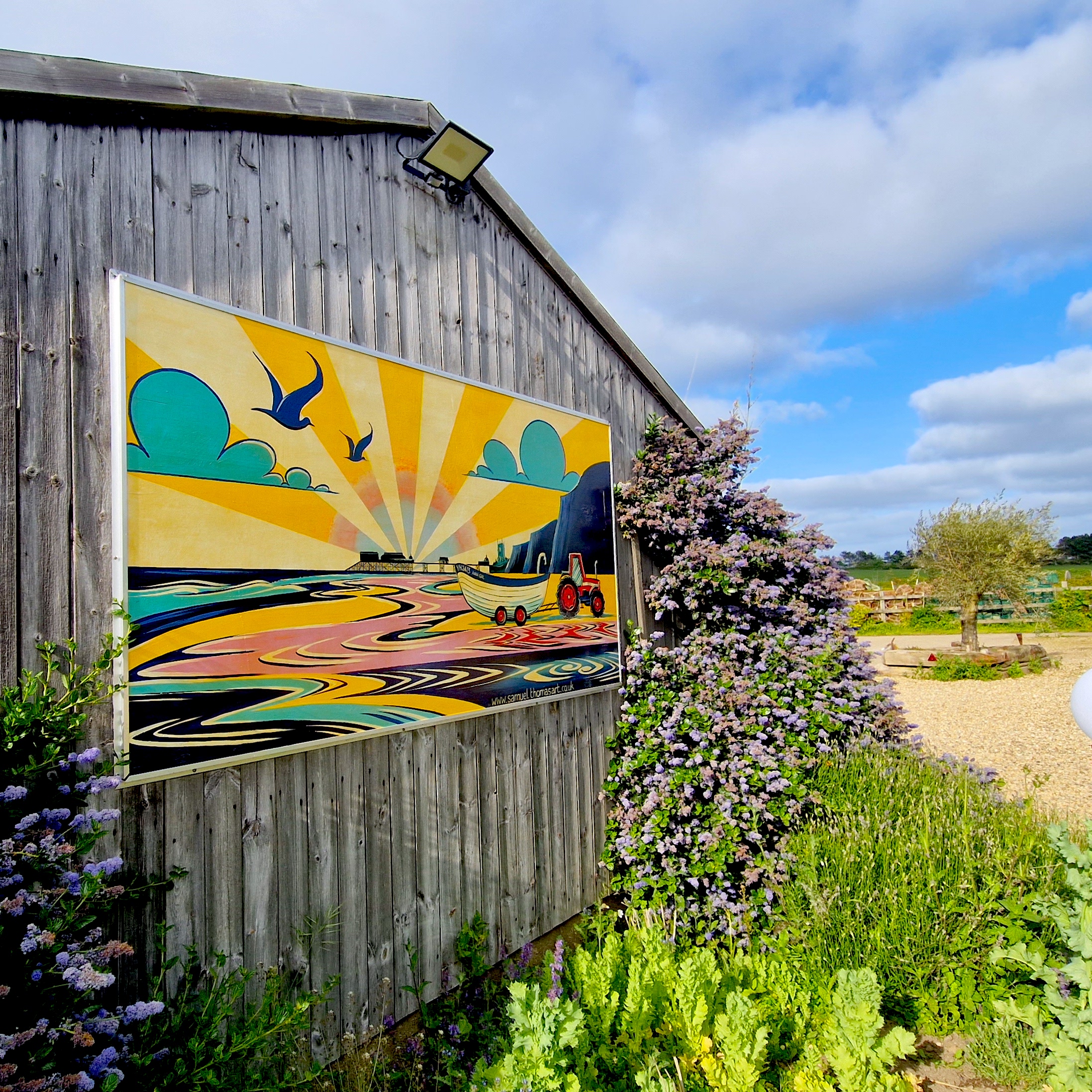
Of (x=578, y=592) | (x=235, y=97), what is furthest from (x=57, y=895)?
(x=578, y=592)

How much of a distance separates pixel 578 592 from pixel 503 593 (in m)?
0.68

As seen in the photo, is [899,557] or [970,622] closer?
[970,622]

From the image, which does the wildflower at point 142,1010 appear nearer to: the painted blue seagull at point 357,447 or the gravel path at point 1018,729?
the painted blue seagull at point 357,447

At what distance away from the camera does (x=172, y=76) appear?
220 cm

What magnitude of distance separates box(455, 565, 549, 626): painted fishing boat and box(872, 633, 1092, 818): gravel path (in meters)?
2.83

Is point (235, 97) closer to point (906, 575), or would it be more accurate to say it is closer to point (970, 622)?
point (970, 622)

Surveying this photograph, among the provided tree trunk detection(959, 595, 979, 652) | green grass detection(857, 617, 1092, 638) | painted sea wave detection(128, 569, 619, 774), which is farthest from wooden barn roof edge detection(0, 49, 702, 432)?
green grass detection(857, 617, 1092, 638)

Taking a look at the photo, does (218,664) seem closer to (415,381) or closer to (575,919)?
(415,381)

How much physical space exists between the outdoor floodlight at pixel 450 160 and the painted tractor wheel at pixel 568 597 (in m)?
2.15

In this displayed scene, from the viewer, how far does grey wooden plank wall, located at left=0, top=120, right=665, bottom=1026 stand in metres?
1.87

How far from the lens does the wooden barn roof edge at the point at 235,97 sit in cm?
191

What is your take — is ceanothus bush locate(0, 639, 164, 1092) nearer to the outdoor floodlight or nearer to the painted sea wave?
the painted sea wave

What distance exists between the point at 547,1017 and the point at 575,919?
2126mm

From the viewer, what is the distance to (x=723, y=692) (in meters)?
3.97
